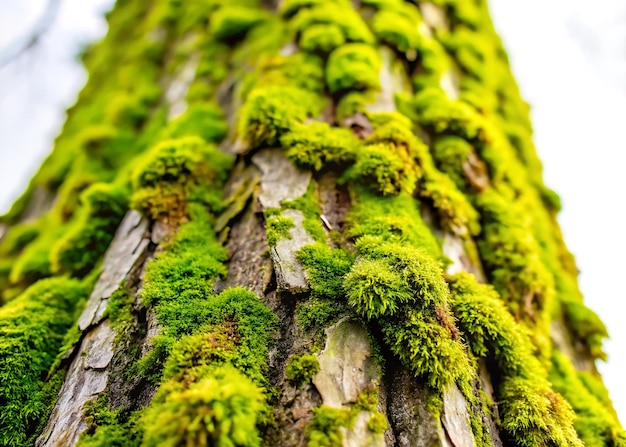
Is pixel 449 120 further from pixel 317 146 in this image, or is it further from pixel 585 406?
pixel 585 406

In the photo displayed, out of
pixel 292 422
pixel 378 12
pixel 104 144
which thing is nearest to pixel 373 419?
pixel 292 422

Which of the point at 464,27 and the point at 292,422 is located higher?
the point at 292,422

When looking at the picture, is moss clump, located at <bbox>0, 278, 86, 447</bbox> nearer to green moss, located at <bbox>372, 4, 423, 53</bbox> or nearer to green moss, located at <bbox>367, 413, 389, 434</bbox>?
green moss, located at <bbox>367, 413, 389, 434</bbox>

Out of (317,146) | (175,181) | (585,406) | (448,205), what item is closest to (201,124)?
(175,181)

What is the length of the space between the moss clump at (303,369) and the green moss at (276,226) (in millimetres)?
873

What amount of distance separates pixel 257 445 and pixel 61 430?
1.31 m

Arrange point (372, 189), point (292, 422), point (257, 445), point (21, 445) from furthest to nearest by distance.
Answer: point (372, 189), point (21, 445), point (292, 422), point (257, 445)

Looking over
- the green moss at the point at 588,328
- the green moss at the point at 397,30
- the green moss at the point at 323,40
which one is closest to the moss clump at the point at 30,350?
the green moss at the point at 323,40

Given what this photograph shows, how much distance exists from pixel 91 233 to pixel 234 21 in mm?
3448

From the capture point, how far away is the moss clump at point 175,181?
3.65m

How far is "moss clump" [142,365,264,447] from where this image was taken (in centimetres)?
190

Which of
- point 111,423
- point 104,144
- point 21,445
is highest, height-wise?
point 111,423

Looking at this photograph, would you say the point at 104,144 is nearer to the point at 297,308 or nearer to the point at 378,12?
the point at 378,12

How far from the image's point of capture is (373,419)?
2.27 meters
